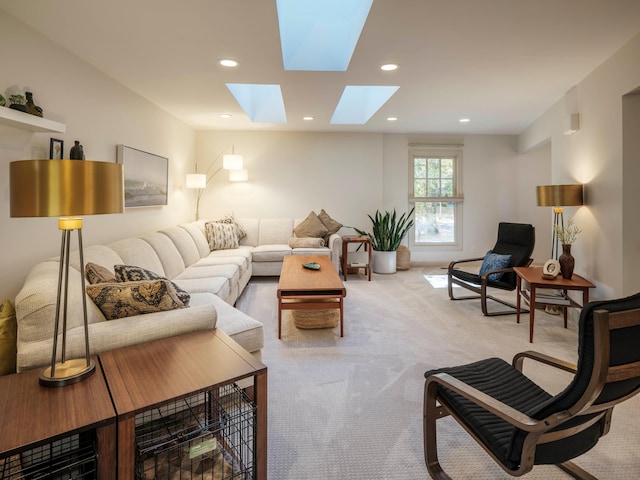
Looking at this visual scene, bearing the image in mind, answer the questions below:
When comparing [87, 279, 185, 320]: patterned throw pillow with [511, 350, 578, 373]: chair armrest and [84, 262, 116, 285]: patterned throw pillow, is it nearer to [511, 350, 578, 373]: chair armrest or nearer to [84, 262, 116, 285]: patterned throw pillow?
[84, 262, 116, 285]: patterned throw pillow

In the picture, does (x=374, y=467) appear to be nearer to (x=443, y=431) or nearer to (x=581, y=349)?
(x=443, y=431)

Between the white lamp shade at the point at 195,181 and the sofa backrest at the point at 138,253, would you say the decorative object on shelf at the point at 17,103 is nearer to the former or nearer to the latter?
the sofa backrest at the point at 138,253

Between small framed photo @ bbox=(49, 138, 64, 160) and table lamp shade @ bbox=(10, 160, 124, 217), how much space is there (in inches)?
63.2

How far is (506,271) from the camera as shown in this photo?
12.7 feet

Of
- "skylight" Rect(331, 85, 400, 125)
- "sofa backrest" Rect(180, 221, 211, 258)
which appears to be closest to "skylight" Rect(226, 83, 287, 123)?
"skylight" Rect(331, 85, 400, 125)

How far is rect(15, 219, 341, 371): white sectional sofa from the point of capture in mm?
1564

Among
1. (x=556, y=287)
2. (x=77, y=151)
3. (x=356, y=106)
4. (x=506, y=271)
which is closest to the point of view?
(x=77, y=151)

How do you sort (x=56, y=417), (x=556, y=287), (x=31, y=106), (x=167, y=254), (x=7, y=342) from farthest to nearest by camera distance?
(x=167, y=254), (x=556, y=287), (x=31, y=106), (x=7, y=342), (x=56, y=417)

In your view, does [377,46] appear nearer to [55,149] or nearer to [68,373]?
[55,149]

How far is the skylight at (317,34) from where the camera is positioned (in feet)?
9.77

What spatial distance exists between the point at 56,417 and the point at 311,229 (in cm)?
490

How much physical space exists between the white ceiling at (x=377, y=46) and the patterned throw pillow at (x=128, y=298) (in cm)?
171

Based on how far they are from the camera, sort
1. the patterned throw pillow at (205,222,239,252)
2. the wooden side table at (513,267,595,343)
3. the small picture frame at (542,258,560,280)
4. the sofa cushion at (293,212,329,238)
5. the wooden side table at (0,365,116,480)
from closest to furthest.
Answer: the wooden side table at (0,365,116,480) → the wooden side table at (513,267,595,343) → the small picture frame at (542,258,560,280) → the patterned throw pillow at (205,222,239,252) → the sofa cushion at (293,212,329,238)

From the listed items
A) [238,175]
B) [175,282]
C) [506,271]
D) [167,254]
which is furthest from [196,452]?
[238,175]
